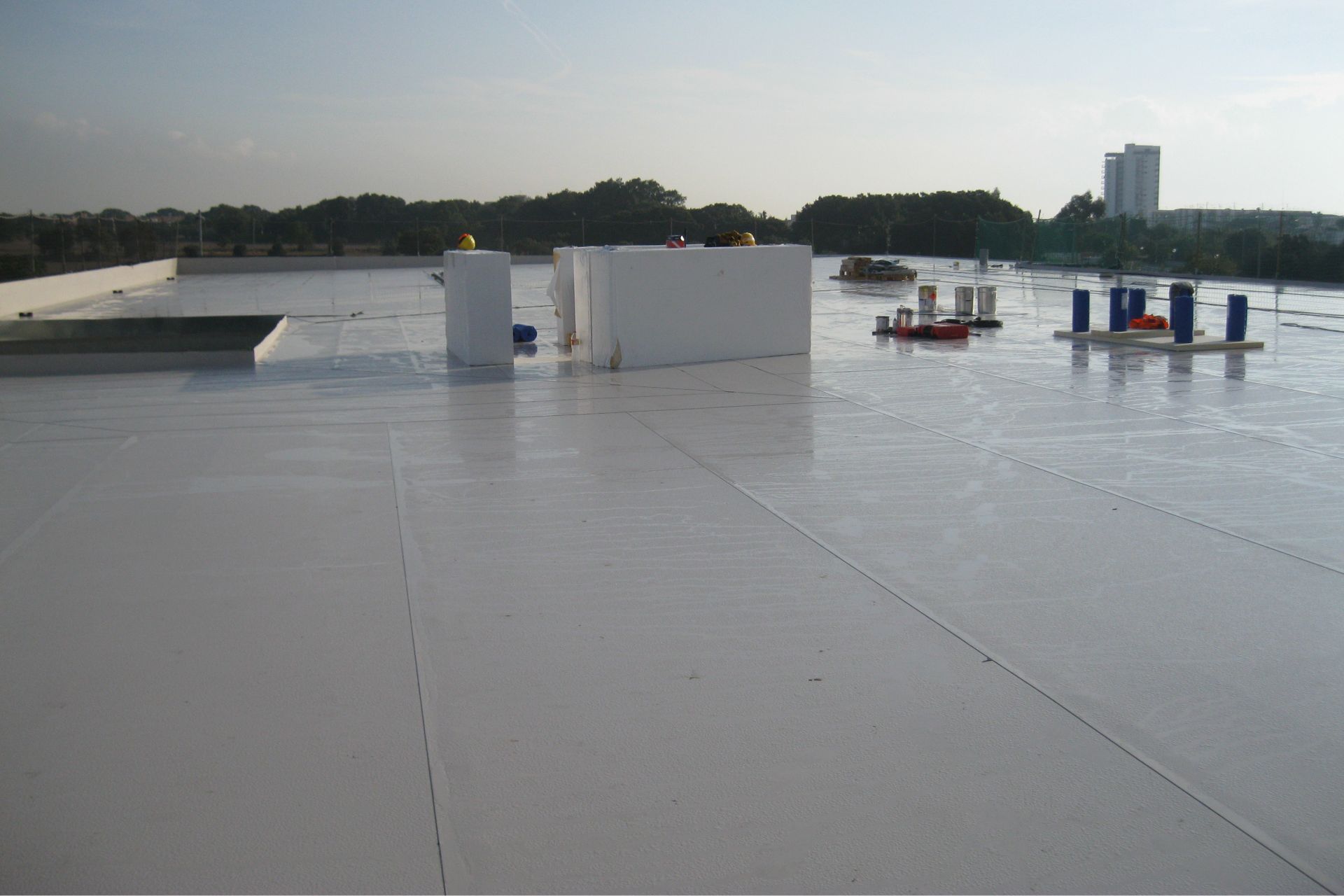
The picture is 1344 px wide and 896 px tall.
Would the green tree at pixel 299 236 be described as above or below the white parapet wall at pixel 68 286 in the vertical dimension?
above

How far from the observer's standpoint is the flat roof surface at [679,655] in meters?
3.26

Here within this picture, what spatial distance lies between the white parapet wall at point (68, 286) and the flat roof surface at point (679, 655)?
709 inches

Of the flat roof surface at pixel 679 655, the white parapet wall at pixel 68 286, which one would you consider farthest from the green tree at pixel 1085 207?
the flat roof surface at pixel 679 655

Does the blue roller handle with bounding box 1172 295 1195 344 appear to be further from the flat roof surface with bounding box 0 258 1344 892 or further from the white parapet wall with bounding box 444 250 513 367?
the white parapet wall with bounding box 444 250 513 367

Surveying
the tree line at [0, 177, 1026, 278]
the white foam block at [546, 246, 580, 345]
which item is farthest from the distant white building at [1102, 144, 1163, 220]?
the white foam block at [546, 246, 580, 345]

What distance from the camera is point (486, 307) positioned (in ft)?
46.6

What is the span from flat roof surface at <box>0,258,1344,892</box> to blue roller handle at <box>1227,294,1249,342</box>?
18.7 ft

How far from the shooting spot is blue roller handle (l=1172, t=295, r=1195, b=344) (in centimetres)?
1469

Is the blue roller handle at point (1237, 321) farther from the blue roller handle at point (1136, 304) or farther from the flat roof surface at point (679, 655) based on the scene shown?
the flat roof surface at point (679, 655)

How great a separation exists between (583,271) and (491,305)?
49.8 inches

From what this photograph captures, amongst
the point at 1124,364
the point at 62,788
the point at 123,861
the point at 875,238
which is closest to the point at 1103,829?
the point at 123,861

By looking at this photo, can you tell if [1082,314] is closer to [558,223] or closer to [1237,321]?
[1237,321]

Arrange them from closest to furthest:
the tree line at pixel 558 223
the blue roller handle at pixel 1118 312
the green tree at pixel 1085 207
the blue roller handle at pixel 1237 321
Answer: the blue roller handle at pixel 1237 321 → the blue roller handle at pixel 1118 312 → the tree line at pixel 558 223 → the green tree at pixel 1085 207

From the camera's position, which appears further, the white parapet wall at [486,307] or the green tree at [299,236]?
the green tree at [299,236]
